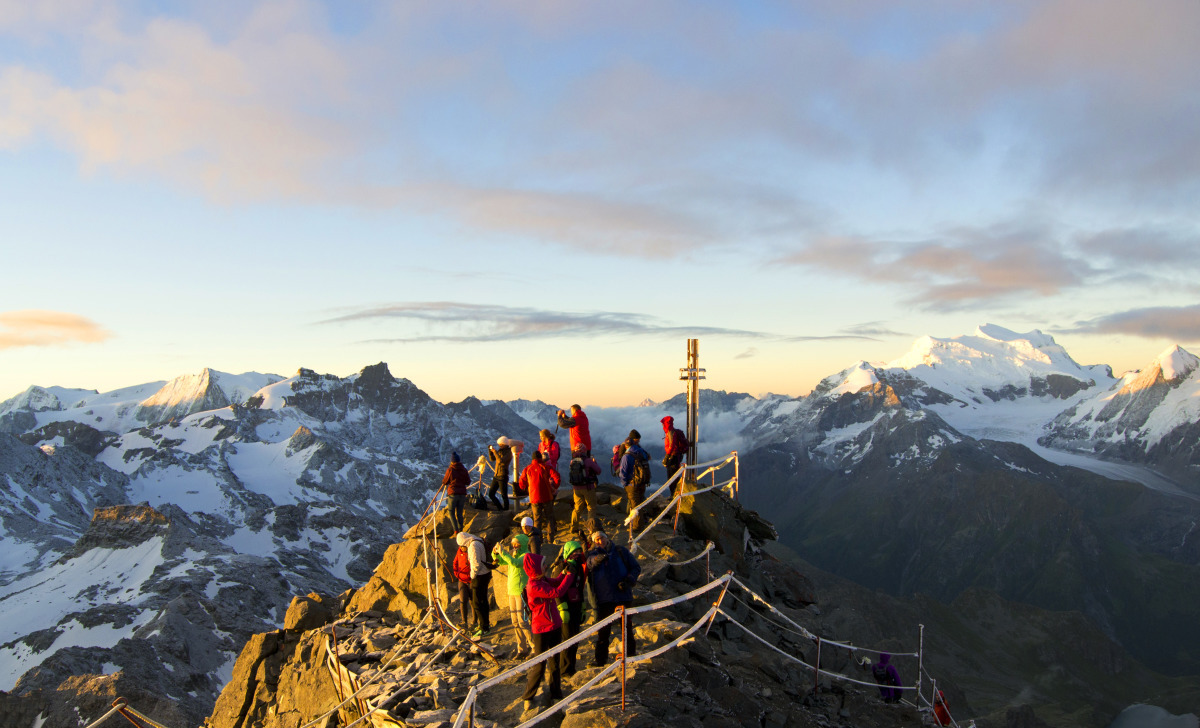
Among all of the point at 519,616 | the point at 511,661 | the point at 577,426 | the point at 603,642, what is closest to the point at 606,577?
the point at 603,642

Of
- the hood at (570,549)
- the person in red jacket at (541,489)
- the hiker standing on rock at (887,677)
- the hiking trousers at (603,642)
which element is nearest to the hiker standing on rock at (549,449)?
the person in red jacket at (541,489)

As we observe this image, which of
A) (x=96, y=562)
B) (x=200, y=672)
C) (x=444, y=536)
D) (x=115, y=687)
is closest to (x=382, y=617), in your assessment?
(x=444, y=536)

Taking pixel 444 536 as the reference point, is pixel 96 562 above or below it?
below

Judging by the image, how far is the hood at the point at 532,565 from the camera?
1478cm

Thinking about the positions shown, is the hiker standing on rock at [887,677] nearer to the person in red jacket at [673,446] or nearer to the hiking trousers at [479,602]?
the person in red jacket at [673,446]

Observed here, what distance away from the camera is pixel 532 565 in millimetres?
14789

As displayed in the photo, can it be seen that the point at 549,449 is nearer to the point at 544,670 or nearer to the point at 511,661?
the point at 511,661

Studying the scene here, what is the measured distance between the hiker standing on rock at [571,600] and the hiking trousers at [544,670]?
542 mm

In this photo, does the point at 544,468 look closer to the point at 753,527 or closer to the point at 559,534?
the point at 559,534

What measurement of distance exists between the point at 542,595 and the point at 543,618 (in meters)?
0.46

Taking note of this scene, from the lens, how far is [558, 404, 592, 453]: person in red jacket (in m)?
25.2

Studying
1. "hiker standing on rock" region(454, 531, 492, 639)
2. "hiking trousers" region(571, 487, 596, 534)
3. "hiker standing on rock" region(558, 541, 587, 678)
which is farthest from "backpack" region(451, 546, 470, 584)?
"hiking trousers" region(571, 487, 596, 534)

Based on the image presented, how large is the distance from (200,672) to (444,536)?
11625 cm

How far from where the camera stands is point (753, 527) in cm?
2808
